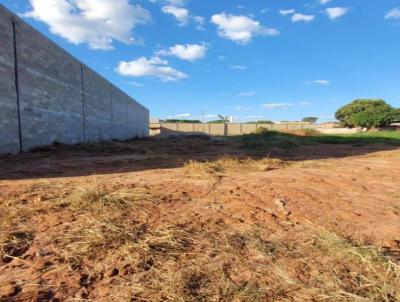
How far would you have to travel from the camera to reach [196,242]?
106 inches

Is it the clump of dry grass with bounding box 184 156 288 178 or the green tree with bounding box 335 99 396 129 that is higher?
the green tree with bounding box 335 99 396 129

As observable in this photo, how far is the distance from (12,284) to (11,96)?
7721mm

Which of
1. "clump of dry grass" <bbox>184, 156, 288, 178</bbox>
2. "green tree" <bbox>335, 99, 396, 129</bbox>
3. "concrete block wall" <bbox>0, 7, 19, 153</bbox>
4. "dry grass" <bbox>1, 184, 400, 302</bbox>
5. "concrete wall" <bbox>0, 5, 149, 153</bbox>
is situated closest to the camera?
"dry grass" <bbox>1, 184, 400, 302</bbox>

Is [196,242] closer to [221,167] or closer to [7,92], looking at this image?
[221,167]

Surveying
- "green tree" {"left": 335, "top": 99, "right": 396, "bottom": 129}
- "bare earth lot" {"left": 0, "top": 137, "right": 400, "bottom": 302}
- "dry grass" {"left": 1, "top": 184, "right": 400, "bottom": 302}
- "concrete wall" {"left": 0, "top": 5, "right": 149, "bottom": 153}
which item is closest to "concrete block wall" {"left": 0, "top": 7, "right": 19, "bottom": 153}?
"concrete wall" {"left": 0, "top": 5, "right": 149, "bottom": 153}

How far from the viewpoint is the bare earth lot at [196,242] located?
77.9 inches

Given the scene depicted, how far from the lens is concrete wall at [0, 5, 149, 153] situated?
833 centimetres

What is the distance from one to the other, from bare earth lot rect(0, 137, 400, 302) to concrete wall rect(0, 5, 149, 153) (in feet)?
14.3

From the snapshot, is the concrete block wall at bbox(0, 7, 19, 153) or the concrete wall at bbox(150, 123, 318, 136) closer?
the concrete block wall at bbox(0, 7, 19, 153)

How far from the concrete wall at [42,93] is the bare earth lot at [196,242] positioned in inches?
172

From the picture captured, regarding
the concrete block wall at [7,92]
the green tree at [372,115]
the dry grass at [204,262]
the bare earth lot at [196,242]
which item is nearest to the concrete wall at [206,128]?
the green tree at [372,115]

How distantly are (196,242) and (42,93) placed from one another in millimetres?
9278

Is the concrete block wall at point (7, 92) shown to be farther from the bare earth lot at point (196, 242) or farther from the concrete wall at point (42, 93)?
the bare earth lot at point (196, 242)

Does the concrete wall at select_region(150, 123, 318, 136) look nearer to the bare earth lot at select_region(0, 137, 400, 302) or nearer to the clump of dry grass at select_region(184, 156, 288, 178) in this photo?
the clump of dry grass at select_region(184, 156, 288, 178)
